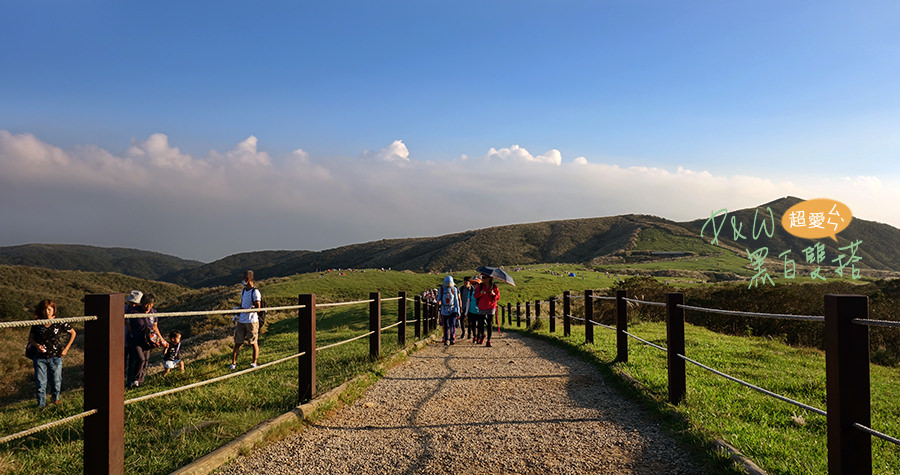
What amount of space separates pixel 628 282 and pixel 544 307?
5.09m

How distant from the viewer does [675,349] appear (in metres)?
5.54

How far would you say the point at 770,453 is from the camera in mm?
3822

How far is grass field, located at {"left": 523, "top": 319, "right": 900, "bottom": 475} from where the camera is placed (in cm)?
390

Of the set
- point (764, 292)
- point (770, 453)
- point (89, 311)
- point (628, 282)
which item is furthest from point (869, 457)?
point (628, 282)

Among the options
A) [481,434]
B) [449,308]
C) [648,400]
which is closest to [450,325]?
[449,308]

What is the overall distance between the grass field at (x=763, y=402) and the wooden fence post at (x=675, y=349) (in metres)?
0.15

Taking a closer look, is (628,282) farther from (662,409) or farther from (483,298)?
(662,409)

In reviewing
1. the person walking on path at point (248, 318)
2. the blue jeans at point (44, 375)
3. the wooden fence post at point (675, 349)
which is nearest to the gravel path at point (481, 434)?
the wooden fence post at point (675, 349)

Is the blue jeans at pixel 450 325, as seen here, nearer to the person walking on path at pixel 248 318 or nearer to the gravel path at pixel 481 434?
the person walking on path at pixel 248 318

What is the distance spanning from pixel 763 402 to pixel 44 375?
400 inches

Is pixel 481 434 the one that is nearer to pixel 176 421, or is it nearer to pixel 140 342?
pixel 176 421

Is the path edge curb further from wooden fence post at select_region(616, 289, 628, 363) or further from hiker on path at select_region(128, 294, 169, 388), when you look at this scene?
hiker on path at select_region(128, 294, 169, 388)

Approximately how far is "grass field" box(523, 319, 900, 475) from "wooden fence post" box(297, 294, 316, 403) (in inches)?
146

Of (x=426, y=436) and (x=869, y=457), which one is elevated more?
(x=869, y=457)
